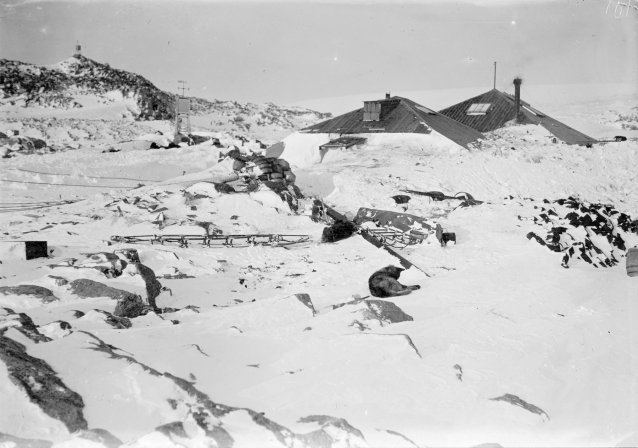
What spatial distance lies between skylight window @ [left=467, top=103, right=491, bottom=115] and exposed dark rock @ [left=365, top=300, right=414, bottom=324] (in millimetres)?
22193

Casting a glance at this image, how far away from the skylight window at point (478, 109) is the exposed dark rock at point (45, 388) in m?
25.8

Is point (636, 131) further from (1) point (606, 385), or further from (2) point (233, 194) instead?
(1) point (606, 385)

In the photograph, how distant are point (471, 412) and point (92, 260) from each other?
729cm

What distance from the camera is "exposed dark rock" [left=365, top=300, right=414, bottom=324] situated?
21.8ft

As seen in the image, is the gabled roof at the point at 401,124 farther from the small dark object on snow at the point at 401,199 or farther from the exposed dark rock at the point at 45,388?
the exposed dark rock at the point at 45,388

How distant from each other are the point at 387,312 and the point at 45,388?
402cm

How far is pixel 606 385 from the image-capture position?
5184 millimetres

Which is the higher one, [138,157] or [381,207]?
[138,157]

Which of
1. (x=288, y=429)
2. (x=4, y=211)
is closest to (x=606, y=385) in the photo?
(x=288, y=429)

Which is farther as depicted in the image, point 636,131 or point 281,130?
point 281,130

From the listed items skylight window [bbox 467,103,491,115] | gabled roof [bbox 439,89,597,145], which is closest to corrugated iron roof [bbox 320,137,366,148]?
gabled roof [bbox 439,89,597,145]

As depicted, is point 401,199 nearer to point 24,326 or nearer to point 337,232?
point 337,232

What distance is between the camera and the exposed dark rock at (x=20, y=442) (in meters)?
3.39

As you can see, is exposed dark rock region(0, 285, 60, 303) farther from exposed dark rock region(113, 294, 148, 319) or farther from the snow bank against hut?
the snow bank against hut
